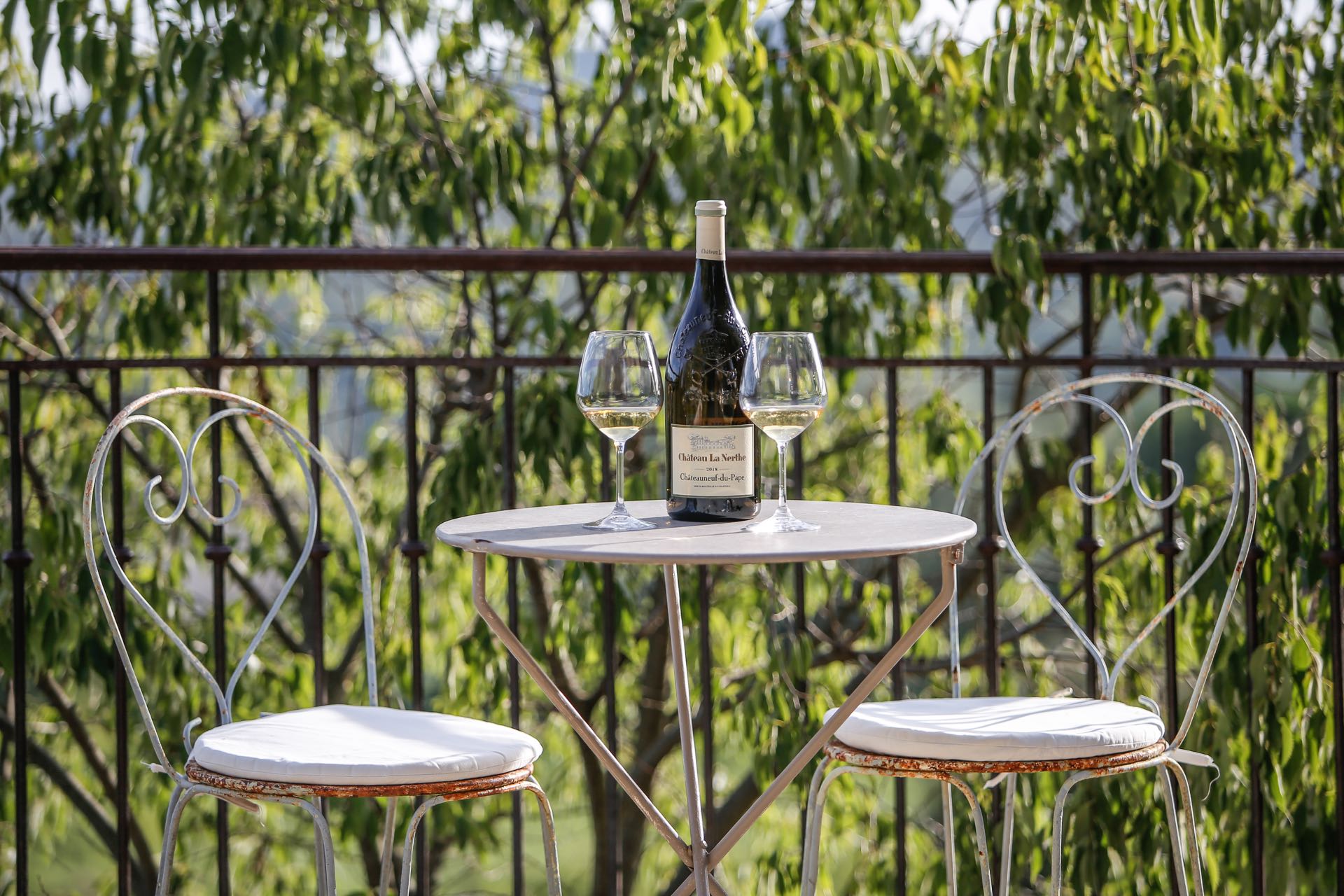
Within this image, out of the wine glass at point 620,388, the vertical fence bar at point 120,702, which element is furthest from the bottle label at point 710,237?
the vertical fence bar at point 120,702

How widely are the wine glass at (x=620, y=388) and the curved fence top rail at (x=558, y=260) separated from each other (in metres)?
0.50

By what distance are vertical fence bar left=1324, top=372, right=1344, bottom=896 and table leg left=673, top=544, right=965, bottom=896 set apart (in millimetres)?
864

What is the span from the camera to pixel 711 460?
1438 mm

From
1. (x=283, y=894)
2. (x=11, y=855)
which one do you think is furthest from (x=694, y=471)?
(x=11, y=855)

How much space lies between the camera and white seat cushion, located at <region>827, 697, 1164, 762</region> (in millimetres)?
1505

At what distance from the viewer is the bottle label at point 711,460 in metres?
1.43

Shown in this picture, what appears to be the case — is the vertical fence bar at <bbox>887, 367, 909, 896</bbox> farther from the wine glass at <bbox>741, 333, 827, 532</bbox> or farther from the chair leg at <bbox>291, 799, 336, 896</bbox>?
the chair leg at <bbox>291, 799, 336, 896</bbox>

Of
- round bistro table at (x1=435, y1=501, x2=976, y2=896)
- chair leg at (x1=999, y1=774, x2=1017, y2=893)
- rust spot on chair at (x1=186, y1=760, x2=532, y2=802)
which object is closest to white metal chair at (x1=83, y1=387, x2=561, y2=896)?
rust spot on chair at (x1=186, y1=760, x2=532, y2=802)

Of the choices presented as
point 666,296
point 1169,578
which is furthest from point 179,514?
point 666,296

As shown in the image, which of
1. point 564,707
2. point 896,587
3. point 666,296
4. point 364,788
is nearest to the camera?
point 364,788

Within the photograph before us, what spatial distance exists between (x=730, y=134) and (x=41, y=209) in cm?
185

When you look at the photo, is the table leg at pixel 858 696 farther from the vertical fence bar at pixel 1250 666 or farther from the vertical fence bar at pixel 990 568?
the vertical fence bar at pixel 1250 666

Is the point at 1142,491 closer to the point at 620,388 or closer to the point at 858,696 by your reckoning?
the point at 858,696

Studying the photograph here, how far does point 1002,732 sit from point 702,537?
0.46 m
